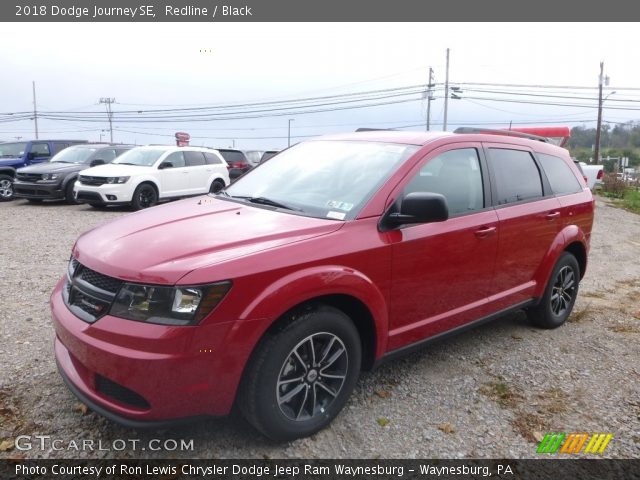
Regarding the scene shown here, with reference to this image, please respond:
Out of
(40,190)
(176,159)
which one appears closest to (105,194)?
(176,159)

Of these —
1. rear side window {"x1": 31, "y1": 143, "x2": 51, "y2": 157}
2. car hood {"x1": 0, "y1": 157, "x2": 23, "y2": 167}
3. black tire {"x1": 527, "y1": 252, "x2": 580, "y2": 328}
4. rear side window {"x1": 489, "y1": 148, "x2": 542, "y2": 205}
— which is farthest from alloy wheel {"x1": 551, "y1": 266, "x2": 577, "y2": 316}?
rear side window {"x1": 31, "y1": 143, "x2": 51, "y2": 157}

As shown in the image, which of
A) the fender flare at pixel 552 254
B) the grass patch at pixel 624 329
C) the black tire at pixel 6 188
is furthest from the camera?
the black tire at pixel 6 188

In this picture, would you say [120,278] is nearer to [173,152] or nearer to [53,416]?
[53,416]

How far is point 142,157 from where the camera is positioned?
12977 millimetres

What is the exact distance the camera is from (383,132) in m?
4.04

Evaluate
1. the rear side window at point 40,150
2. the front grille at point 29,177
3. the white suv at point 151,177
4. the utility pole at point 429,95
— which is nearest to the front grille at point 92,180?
the white suv at point 151,177

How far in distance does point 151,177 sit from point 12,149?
6.49 m

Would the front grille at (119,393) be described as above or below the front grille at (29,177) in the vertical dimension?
below

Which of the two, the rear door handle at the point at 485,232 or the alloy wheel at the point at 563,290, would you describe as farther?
the alloy wheel at the point at 563,290

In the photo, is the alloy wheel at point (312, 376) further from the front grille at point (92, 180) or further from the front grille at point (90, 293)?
the front grille at point (92, 180)

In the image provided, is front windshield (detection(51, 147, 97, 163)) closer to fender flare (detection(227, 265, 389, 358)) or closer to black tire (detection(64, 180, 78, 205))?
black tire (detection(64, 180, 78, 205))

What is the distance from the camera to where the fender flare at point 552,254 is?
14.4 ft

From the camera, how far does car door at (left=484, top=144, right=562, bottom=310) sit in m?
3.90

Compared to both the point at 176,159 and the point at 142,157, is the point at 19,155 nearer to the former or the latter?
the point at 142,157
